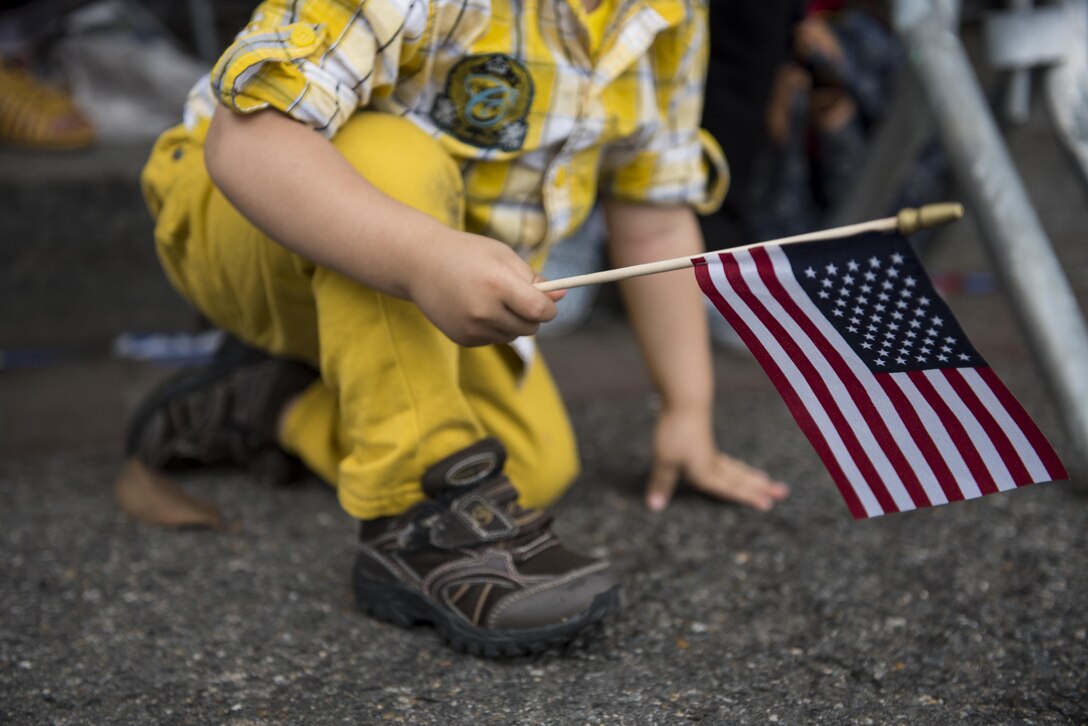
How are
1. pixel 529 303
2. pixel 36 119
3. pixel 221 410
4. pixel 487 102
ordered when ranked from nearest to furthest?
pixel 529 303, pixel 487 102, pixel 221 410, pixel 36 119

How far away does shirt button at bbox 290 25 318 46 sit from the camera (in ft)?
3.23

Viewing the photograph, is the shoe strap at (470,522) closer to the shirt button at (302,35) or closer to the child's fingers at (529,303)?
the child's fingers at (529,303)

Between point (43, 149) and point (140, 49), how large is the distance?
30 centimetres

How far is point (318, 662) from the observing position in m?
1.04

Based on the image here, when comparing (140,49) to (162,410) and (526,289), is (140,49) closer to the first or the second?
(162,410)

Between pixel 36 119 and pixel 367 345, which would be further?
pixel 36 119

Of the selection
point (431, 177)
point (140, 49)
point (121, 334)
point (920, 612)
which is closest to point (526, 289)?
point (431, 177)

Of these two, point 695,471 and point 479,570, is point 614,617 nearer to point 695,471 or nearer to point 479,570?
point 479,570

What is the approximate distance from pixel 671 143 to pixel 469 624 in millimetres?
608

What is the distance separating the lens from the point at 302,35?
988 millimetres

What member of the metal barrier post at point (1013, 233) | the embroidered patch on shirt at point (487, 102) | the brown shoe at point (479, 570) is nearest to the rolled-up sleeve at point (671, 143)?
the embroidered patch on shirt at point (487, 102)

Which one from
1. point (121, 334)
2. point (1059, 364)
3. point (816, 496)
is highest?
point (1059, 364)

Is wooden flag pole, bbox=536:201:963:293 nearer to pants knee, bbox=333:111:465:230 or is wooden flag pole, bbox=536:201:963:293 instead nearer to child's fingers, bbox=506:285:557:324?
child's fingers, bbox=506:285:557:324

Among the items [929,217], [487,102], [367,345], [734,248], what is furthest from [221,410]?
[929,217]
